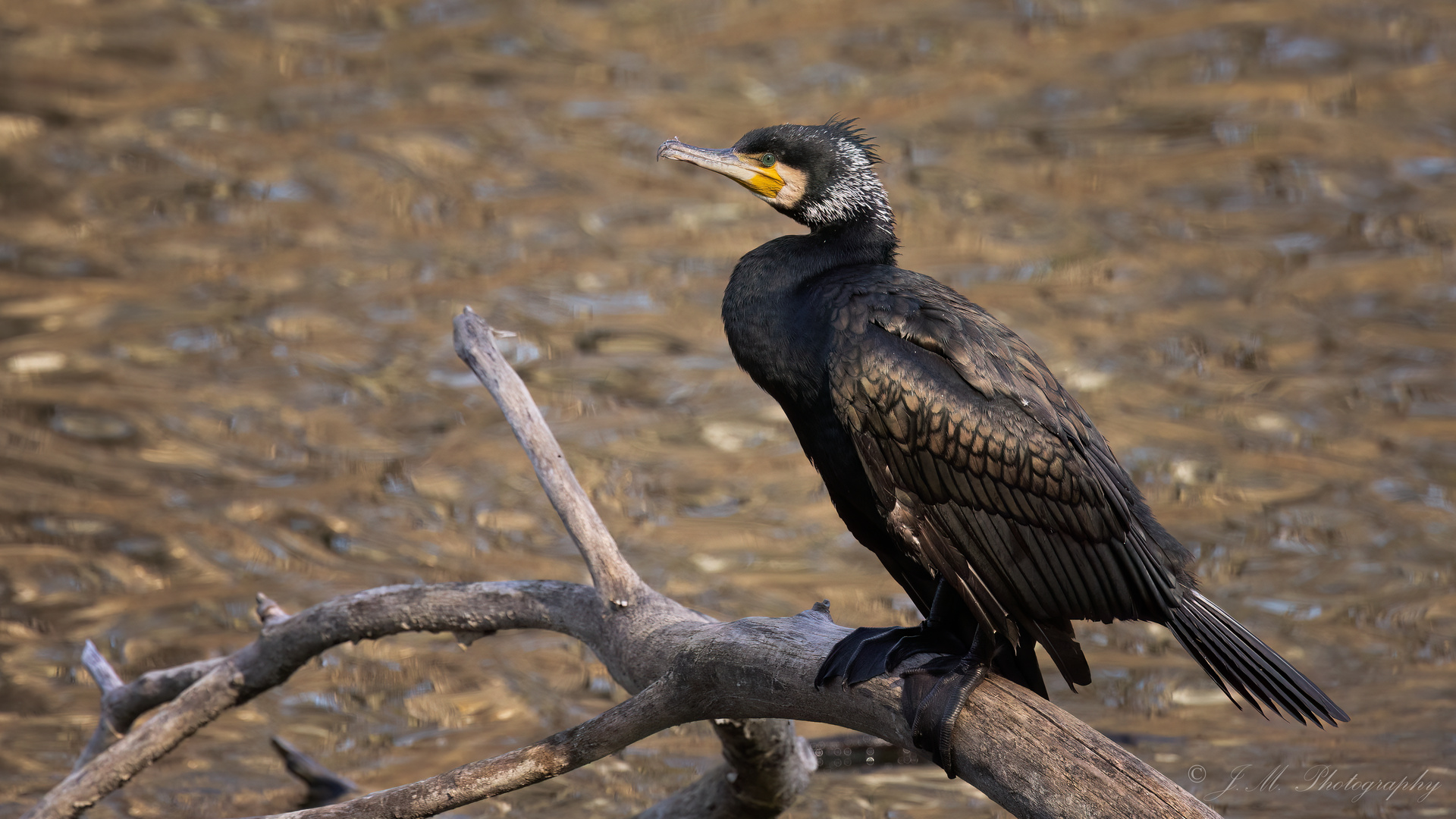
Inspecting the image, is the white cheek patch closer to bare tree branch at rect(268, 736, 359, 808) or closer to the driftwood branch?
the driftwood branch

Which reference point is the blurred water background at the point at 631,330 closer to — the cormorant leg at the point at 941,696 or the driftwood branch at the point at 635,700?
the driftwood branch at the point at 635,700

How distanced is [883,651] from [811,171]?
3.89 feet

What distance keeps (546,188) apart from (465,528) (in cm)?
376

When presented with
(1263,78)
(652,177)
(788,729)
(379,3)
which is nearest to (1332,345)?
(1263,78)

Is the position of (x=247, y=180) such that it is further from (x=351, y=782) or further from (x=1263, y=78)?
(x=1263, y=78)

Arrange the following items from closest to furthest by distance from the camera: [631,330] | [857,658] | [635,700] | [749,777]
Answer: [857,658], [635,700], [749,777], [631,330]

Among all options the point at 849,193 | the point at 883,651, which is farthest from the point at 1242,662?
the point at 849,193

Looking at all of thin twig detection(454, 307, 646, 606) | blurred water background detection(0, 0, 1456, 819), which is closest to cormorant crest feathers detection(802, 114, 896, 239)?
thin twig detection(454, 307, 646, 606)

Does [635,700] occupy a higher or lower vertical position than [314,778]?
higher

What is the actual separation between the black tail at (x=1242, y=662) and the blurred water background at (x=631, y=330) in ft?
7.04

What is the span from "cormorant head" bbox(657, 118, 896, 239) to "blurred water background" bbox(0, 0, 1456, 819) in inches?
93.3

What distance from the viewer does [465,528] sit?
711 centimetres

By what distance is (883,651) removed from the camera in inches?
127

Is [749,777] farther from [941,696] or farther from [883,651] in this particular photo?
[941,696]
